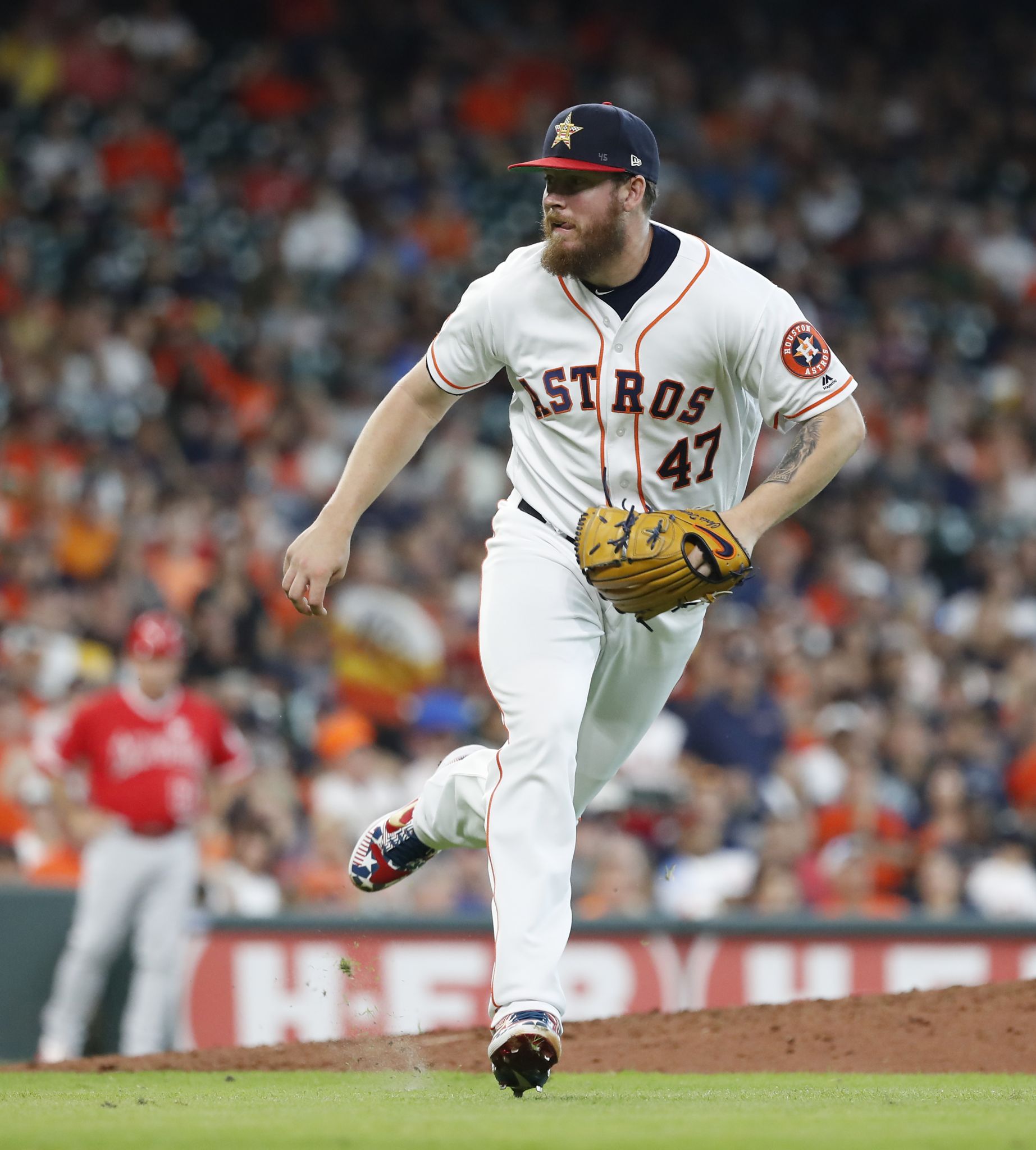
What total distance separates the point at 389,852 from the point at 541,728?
40.4 inches

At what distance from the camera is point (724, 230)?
1409cm

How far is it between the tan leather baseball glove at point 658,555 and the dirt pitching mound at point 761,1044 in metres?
1.66

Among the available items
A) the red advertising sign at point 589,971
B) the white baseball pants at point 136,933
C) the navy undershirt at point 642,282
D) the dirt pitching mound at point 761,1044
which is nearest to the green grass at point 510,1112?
the dirt pitching mound at point 761,1044

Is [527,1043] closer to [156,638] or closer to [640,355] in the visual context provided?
[640,355]

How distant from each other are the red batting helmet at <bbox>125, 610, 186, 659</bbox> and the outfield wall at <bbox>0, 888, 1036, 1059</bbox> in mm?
1222

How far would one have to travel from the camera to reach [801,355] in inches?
165

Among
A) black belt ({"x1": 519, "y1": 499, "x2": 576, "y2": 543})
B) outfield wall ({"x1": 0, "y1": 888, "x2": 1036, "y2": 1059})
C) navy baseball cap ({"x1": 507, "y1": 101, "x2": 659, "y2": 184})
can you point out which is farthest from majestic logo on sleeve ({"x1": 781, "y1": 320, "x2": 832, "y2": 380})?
outfield wall ({"x1": 0, "y1": 888, "x2": 1036, "y2": 1059})

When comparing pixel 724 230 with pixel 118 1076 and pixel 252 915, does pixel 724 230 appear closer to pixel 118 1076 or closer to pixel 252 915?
pixel 252 915

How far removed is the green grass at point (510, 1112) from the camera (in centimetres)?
312

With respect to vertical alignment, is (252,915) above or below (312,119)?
below

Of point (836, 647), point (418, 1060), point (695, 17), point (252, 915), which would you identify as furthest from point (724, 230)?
point (418, 1060)

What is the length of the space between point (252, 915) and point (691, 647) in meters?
4.08

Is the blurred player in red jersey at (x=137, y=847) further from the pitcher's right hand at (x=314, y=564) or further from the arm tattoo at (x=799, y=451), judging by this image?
the arm tattoo at (x=799, y=451)

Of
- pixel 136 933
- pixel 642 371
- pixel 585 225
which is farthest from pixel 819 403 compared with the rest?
pixel 136 933
